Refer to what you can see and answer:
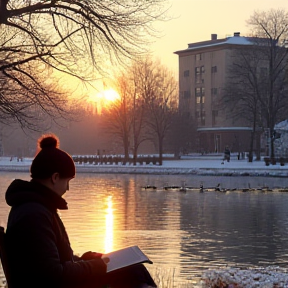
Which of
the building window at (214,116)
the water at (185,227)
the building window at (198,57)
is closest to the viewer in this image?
the water at (185,227)

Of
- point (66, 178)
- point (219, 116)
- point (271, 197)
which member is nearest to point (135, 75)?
point (219, 116)

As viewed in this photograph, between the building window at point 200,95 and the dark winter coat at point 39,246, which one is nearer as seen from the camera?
the dark winter coat at point 39,246

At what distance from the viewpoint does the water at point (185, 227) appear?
13901 millimetres

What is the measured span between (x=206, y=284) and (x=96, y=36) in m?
4.59

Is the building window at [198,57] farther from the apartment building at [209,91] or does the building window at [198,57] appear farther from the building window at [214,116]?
the building window at [214,116]

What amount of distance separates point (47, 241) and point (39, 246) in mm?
55

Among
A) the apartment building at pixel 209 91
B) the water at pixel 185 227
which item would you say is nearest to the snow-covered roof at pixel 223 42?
the apartment building at pixel 209 91

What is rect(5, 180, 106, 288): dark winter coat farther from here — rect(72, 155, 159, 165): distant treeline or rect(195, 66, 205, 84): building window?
rect(195, 66, 205, 84): building window

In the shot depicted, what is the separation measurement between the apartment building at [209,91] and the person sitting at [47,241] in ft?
314

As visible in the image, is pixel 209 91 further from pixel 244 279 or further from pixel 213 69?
pixel 244 279

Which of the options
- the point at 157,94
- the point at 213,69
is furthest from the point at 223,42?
the point at 157,94

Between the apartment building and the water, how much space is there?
70.9 meters

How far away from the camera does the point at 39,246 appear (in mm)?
3801

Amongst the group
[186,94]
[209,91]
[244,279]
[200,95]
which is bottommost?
[244,279]
